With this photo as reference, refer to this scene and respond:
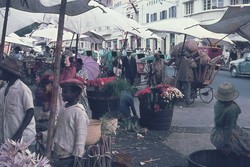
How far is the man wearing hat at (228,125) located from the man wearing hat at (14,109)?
8.37ft

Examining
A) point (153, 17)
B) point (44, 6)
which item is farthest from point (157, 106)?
point (153, 17)

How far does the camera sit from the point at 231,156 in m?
5.29

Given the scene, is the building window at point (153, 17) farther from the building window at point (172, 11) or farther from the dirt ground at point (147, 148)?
the dirt ground at point (147, 148)

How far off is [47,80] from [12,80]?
10.8 ft

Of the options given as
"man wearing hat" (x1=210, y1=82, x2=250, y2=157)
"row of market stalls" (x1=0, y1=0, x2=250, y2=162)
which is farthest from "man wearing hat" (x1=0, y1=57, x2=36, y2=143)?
"man wearing hat" (x1=210, y1=82, x2=250, y2=157)

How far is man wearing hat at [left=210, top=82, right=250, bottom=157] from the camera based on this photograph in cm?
516

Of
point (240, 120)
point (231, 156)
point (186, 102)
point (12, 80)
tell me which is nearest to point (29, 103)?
point (12, 80)

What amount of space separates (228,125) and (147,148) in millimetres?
2403

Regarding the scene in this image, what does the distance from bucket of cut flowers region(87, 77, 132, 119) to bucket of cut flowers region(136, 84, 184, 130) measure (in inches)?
18.7

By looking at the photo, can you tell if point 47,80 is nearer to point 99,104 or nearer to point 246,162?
point 99,104

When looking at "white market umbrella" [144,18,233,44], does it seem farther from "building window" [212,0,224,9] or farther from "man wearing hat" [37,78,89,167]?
"building window" [212,0,224,9]

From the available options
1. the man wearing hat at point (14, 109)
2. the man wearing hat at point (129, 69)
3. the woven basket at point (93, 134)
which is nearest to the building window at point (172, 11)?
the man wearing hat at point (129, 69)

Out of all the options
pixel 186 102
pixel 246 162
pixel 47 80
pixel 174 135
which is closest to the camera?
pixel 246 162

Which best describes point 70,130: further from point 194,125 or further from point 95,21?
point 194,125
